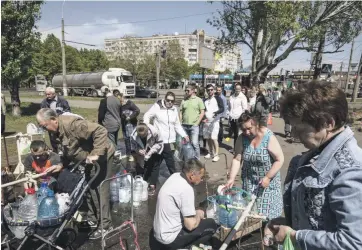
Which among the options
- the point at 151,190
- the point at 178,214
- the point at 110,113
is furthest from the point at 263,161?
the point at 110,113

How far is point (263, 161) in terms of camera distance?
11.4ft

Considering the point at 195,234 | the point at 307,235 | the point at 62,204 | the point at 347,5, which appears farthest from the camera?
the point at 347,5

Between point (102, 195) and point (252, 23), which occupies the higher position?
point (252, 23)

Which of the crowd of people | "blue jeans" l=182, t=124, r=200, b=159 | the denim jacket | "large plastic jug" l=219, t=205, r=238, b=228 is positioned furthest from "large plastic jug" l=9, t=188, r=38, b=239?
"blue jeans" l=182, t=124, r=200, b=159

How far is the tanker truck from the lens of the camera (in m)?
34.3

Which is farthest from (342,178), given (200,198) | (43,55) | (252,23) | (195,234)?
(43,55)

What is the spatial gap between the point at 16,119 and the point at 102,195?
12.5 m

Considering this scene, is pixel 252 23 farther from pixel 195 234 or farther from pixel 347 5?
pixel 195 234

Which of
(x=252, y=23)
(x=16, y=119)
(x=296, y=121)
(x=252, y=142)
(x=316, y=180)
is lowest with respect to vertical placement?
(x=16, y=119)

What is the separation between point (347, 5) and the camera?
14281 millimetres

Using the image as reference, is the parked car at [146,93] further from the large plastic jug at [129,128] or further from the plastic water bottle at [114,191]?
the plastic water bottle at [114,191]

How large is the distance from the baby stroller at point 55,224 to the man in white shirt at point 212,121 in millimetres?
4299

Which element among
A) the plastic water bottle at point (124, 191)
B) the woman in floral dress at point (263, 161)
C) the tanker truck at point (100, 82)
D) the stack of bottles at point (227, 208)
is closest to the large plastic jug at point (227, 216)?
the stack of bottles at point (227, 208)

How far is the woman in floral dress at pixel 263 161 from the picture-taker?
3.44 meters
